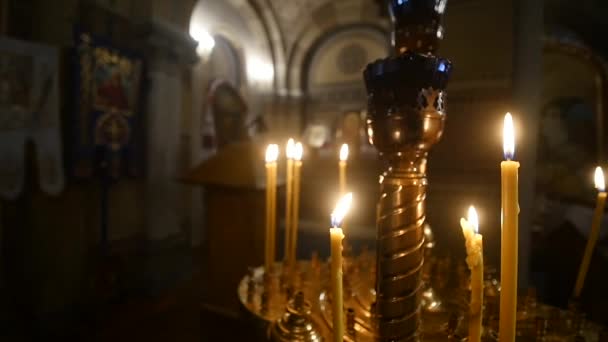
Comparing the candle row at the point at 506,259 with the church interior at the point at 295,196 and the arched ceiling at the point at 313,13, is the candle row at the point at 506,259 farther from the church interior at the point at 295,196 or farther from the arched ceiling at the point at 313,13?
the arched ceiling at the point at 313,13

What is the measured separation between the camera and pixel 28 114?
242 centimetres

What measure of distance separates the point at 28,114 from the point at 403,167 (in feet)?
9.72

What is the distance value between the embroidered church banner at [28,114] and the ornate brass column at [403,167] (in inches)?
112

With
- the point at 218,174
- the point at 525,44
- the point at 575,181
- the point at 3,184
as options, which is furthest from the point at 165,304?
the point at 575,181

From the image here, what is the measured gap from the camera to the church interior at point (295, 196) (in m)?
0.54

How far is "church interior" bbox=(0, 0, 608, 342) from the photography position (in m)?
0.54

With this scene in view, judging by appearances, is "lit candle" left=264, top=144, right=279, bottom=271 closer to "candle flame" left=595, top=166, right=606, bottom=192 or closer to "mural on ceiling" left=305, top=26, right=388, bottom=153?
"candle flame" left=595, top=166, right=606, bottom=192

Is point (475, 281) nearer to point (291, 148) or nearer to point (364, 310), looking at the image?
point (364, 310)

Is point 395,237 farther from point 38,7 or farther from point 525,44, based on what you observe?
point 38,7

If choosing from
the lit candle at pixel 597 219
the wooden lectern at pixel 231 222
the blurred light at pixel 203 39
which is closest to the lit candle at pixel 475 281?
the lit candle at pixel 597 219

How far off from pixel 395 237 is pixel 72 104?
3263mm

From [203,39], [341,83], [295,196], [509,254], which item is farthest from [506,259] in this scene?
[341,83]

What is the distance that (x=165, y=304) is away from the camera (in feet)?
10.1

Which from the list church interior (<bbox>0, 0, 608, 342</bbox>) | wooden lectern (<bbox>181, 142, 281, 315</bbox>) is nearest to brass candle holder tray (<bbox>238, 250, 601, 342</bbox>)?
church interior (<bbox>0, 0, 608, 342</bbox>)
